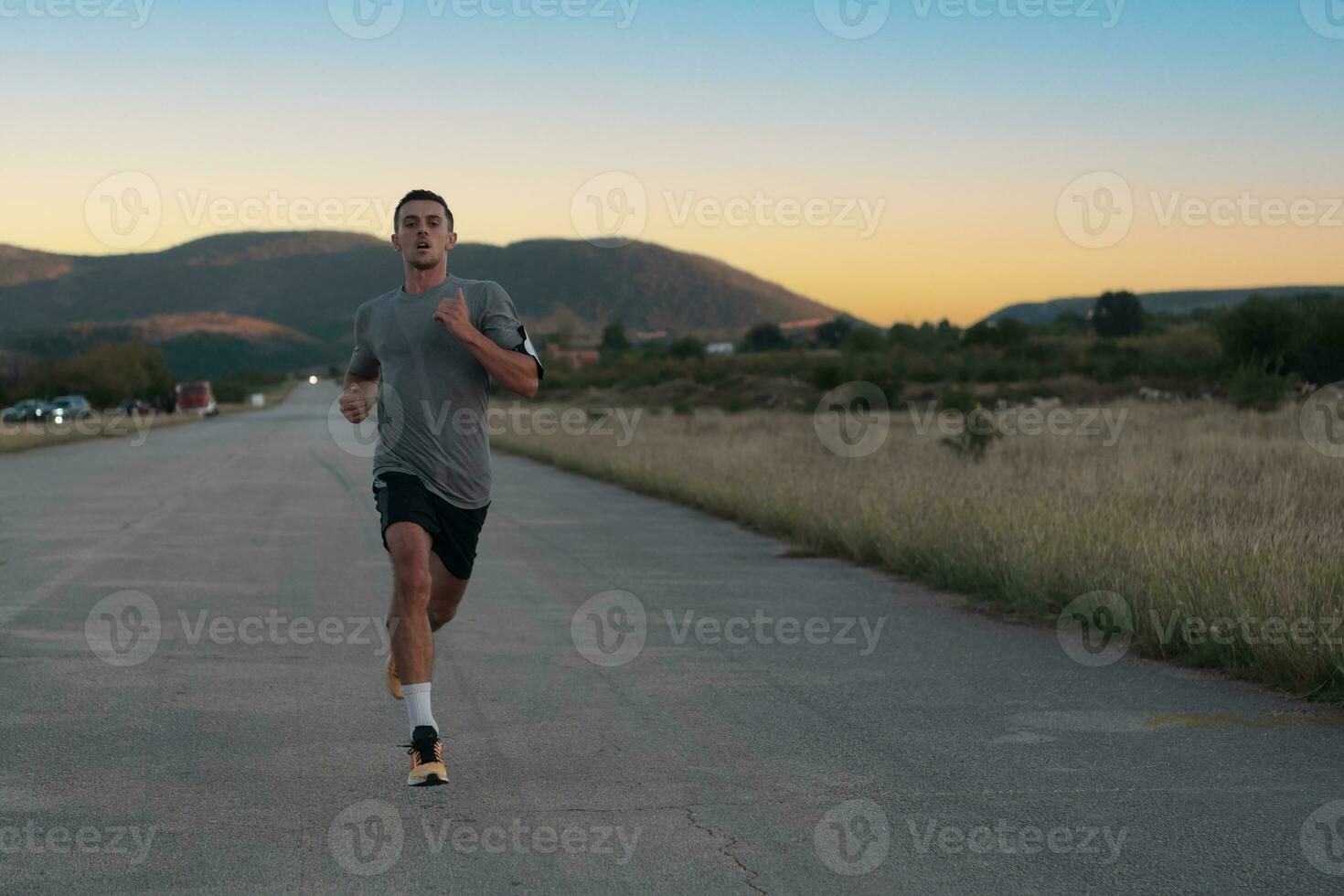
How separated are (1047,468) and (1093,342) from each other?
69.0m

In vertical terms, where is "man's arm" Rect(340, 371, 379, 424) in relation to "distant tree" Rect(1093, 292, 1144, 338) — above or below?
below

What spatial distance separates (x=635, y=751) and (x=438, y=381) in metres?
1.72

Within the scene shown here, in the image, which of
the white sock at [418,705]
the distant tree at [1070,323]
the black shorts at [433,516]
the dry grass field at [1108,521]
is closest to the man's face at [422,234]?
the black shorts at [433,516]

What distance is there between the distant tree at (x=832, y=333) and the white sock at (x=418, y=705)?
131 metres

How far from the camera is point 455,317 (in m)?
5.64

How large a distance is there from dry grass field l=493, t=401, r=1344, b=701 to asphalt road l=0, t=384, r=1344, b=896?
1.62 ft

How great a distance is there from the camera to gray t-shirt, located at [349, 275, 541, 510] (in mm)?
5910

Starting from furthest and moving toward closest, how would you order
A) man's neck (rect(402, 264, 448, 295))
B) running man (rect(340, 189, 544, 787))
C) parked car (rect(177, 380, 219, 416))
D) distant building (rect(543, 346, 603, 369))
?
distant building (rect(543, 346, 603, 369)), parked car (rect(177, 380, 219, 416)), man's neck (rect(402, 264, 448, 295)), running man (rect(340, 189, 544, 787))

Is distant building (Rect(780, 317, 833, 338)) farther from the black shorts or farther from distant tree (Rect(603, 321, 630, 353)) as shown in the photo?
the black shorts

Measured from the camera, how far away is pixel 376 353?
6062 mm

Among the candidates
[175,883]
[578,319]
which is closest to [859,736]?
[175,883]

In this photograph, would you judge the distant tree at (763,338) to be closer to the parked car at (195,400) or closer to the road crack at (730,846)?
the parked car at (195,400)

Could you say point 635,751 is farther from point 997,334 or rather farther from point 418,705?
point 997,334

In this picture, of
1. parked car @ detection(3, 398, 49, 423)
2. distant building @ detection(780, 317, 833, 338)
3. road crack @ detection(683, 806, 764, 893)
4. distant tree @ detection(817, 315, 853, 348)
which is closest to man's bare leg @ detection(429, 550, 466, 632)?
road crack @ detection(683, 806, 764, 893)
